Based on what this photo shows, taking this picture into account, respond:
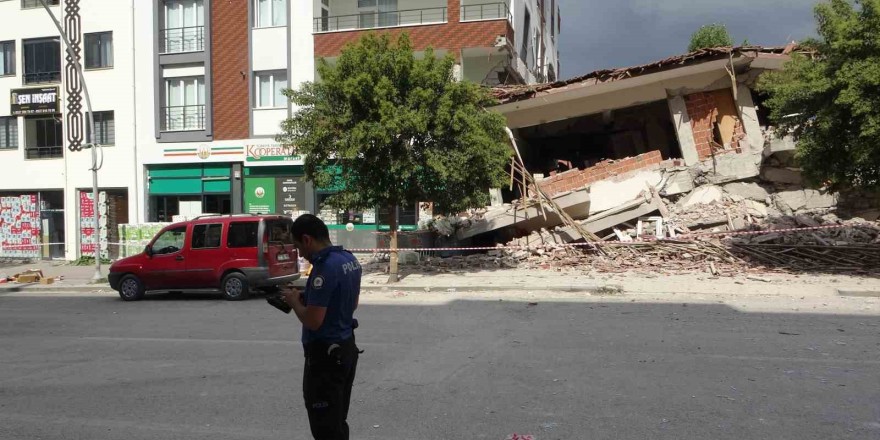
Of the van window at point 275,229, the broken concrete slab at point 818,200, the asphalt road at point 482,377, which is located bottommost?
the asphalt road at point 482,377

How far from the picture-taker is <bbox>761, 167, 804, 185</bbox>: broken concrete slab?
17062 mm

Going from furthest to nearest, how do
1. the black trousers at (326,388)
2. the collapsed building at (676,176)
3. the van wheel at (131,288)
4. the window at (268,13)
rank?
the window at (268,13) → the collapsed building at (676,176) → the van wheel at (131,288) → the black trousers at (326,388)

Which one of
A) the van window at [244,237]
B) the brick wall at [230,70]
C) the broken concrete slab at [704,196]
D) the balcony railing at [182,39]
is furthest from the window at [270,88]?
the broken concrete slab at [704,196]

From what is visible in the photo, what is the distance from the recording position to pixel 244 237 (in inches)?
520

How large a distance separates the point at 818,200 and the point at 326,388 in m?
17.2

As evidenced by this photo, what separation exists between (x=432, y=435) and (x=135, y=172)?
22.4m

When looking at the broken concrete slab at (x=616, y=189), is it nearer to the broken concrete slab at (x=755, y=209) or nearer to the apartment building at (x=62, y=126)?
the broken concrete slab at (x=755, y=209)

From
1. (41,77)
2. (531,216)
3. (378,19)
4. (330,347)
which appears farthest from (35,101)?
(330,347)

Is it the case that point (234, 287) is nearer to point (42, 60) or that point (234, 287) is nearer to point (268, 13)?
point (268, 13)

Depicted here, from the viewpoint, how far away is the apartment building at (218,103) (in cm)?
2253

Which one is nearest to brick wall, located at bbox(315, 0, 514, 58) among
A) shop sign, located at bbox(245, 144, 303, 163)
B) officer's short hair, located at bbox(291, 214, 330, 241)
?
shop sign, located at bbox(245, 144, 303, 163)

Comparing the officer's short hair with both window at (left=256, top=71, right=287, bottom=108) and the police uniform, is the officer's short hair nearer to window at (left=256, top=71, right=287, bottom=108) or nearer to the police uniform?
the police uniform

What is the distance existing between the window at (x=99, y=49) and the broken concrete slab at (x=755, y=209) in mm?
22852

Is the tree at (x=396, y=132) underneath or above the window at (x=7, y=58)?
underneath
